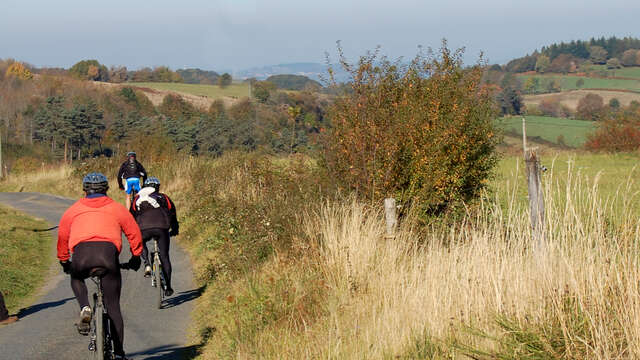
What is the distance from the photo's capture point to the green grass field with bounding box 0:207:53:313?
1226 cm

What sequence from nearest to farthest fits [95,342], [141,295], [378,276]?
1. [95,342]
2. [378,276]
3. [141,295]

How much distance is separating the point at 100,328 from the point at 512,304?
3.59 m

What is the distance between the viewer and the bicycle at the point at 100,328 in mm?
6441

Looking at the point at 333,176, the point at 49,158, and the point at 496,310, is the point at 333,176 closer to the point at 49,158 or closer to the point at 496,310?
the point at 496,310

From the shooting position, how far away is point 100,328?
6441 millimetres

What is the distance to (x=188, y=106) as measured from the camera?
9725 centimetres

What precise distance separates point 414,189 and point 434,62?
348cm

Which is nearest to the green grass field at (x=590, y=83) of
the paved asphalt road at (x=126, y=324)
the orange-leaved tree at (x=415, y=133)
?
the orange-leaved tree at (x=415, y=133)

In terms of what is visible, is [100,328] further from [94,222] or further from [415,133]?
[415,133]

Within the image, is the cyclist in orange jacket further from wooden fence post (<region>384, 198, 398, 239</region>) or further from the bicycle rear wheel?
wooden fence post (<region>384, 198, 398, 239</region>)

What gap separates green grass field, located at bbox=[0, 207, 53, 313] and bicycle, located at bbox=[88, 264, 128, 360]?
481 centimetres

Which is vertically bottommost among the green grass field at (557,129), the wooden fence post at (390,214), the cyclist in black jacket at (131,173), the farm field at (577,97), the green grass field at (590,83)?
the green grass field at (557,129)

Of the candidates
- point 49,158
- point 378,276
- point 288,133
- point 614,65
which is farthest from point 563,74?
point 378,276

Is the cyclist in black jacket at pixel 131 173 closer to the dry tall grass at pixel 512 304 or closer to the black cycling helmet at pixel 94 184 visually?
the black cycling helmet at pixel 94 184
